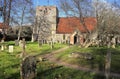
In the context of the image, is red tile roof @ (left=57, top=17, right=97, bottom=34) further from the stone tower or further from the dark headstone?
the dark headstone

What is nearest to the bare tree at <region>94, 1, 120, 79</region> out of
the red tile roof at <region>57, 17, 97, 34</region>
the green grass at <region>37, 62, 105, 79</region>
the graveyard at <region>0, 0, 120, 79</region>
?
the graveyard at <region>0, 0, 120, 79</region>

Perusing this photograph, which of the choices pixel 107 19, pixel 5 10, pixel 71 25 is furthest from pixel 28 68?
pixel 71 25

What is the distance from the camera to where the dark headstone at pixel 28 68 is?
46.6ft

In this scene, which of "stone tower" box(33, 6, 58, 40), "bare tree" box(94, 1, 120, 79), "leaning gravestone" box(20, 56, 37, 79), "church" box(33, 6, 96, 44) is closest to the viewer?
"leaning gravestone" box(20, 56, 37, 79)

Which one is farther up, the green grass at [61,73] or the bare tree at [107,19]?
the bare tree at [107,19]

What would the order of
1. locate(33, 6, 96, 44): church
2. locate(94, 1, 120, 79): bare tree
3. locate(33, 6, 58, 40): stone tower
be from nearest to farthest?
locate(94, 1, 120, 79): bare tree, locate(33, 6, 96, 44): church, locate(33, 6, 58, 40): stone tower

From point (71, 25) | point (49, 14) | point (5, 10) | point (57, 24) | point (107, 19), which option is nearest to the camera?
point (5, 10)

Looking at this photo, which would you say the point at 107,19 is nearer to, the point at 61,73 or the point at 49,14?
the point at 49,14

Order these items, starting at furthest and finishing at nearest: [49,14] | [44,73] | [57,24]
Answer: [57,24], [49,14], [44,73]

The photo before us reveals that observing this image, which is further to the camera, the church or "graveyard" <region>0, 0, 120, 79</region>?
the church

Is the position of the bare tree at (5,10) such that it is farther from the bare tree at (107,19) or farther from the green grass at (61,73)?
the green grass at (61,73)

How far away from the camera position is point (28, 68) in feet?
47.4

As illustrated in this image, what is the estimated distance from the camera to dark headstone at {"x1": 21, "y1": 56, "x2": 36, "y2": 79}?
46.6 feet

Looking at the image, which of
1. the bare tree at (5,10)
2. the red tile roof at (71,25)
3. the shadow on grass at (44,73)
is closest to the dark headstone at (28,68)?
the shadow on grass at (44,73)
